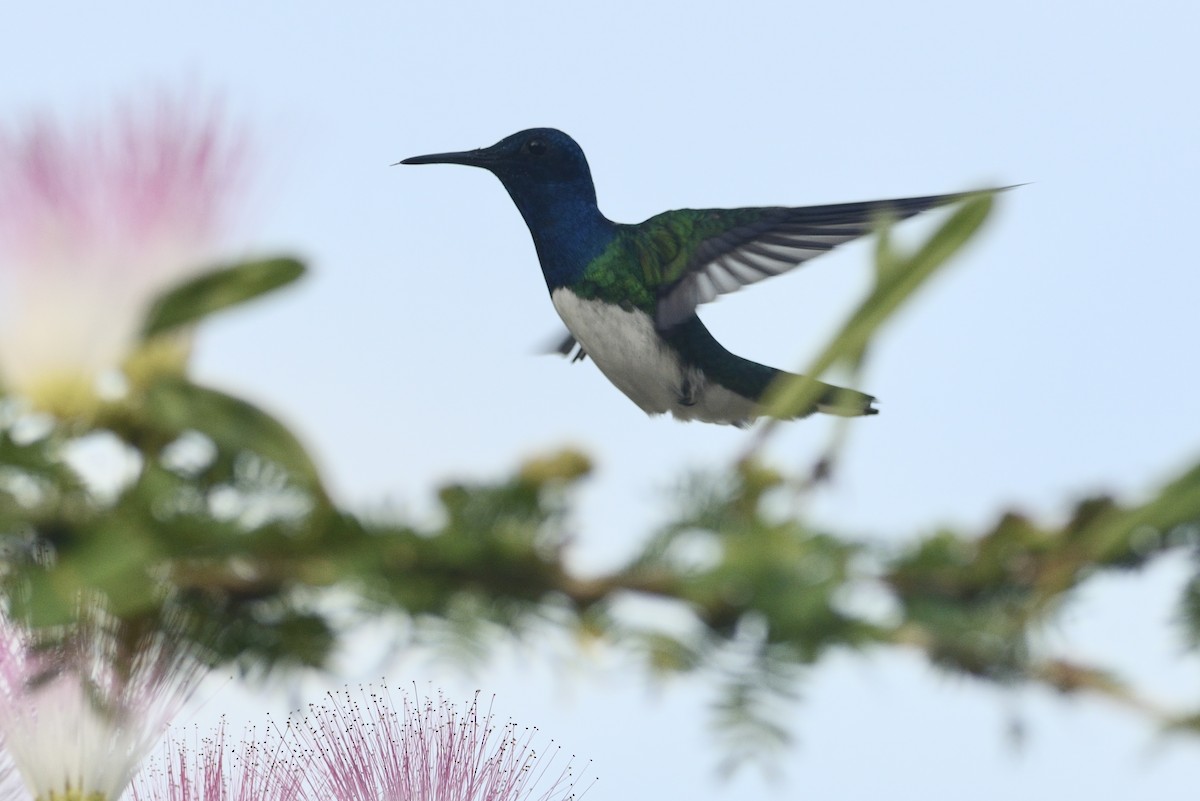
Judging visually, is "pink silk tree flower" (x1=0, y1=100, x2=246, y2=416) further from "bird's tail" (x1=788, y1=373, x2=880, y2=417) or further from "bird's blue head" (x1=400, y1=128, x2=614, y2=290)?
"bird's blue head" (x1=400, y1=128, x2=614, y2=290)

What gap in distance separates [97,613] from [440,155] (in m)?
1.12

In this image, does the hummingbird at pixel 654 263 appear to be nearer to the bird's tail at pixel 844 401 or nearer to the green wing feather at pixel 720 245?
the green wing feather at pixel 720 245

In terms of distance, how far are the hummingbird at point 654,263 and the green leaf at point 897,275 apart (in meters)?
0.96

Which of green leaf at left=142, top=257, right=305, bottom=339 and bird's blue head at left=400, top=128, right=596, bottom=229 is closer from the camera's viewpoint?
green leaf at left=142, top=257, right=305, bottom=339

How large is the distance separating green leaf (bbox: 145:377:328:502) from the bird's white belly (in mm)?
915

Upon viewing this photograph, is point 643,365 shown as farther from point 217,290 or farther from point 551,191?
point 217,290

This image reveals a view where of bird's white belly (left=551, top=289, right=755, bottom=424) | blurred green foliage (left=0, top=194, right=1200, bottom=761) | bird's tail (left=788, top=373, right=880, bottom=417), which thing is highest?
→ bird's white belly (left=551, top=289, right=755, bottom=424)

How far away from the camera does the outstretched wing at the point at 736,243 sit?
1.80m

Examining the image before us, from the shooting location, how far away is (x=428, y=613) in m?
0.64

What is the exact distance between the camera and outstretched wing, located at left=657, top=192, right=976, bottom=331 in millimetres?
1796

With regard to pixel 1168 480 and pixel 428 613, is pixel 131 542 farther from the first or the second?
pixel 1168 480

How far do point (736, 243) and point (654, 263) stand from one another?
0.12 metres

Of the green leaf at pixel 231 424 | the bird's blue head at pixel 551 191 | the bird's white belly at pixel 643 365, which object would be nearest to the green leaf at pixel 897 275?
the green leaf at pixel 231 424

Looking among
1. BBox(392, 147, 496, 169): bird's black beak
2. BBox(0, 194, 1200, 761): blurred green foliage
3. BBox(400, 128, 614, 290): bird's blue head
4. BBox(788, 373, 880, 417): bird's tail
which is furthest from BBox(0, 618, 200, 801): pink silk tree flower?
BBox(400, 128, 614, 290): bird's blue head
